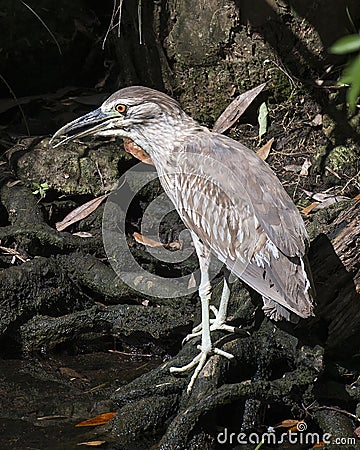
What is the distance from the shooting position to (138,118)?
4348 millimetres

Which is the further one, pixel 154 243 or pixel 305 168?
pixel 305 168

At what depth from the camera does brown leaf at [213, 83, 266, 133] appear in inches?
→ 227

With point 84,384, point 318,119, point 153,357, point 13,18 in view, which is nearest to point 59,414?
point 84,384

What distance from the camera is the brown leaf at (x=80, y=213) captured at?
5.41 metres

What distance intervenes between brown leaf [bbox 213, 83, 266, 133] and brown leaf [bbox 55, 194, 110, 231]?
1.04 m

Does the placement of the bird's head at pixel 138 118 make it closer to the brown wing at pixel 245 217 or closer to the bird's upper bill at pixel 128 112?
the bird's upper bill at pixel 128 112

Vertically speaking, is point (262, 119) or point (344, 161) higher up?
point (262, 119)

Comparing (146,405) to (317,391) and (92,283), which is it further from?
(92,283)

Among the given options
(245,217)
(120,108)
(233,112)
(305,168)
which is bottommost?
(305,168)

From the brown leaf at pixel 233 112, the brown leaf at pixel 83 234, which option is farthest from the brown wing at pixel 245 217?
the brown leaf at pixel 233 112

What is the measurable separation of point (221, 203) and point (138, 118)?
2.39ft

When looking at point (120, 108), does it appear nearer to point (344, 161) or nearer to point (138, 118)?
point (138, 118)

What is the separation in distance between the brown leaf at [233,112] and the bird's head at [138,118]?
4.76ft

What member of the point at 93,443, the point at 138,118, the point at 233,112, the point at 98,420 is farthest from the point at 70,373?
the point at 233,112
